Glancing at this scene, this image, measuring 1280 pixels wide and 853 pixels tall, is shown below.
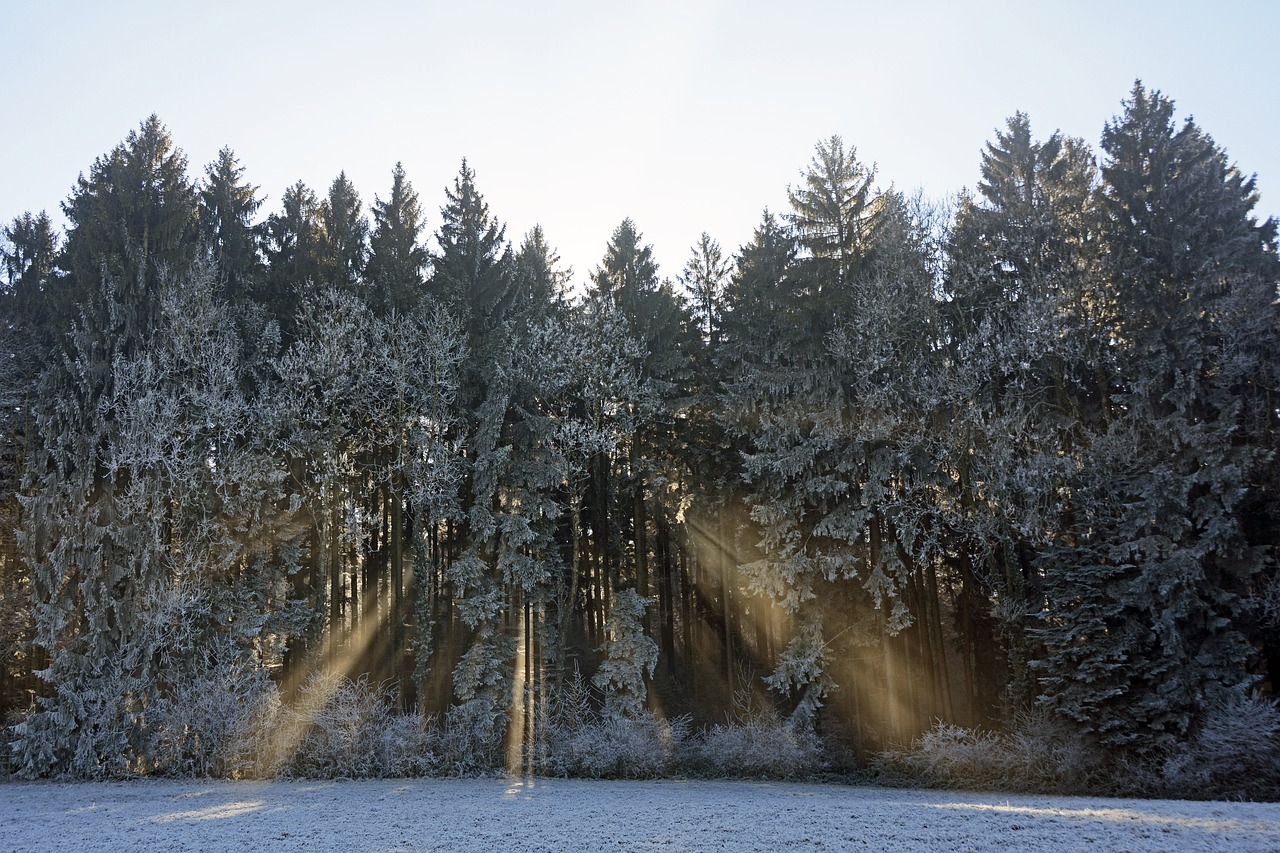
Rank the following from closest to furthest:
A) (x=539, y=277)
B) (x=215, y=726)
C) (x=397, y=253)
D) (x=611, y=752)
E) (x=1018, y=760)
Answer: (x=215, y=726)
(x=1018, y=760)
(x=611, y=752)
(x=397, y=253)
(x=539, y=277)

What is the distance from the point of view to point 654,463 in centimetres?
2317

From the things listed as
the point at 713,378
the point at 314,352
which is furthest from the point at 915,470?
the point at 314,352

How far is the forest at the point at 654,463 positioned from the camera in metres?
16.8

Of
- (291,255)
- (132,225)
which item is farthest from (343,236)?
(132,225)

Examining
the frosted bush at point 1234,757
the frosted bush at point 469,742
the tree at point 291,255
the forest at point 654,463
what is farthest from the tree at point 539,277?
the frosted bush at point 1234,757

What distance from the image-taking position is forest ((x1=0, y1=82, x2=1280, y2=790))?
16.8m

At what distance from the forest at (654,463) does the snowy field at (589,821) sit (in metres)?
3.39

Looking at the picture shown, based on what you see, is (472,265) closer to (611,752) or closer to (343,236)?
(343,236)

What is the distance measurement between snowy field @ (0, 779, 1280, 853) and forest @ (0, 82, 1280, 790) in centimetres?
339

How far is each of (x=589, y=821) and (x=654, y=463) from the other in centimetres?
1340

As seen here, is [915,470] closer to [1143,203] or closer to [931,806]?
[1143,203]

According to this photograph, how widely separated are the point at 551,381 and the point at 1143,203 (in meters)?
14.7

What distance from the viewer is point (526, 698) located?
2034 cm

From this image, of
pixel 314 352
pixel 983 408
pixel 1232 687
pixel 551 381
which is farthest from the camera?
pixel 551 381
